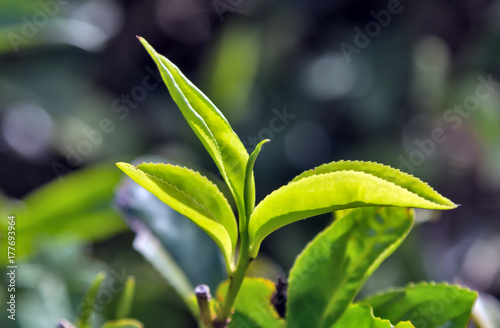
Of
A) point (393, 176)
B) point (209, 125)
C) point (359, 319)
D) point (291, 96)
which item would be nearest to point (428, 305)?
point (359, 319)

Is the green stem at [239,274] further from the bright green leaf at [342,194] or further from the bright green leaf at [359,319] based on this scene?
the bright green leaf at [359,319]

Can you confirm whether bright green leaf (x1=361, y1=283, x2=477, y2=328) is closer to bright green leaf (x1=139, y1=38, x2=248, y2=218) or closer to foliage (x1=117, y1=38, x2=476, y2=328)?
foliage (x1=117, y1=38, x2=476, y2=328)

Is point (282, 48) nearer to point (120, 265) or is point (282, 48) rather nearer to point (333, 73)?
point (333, 73)

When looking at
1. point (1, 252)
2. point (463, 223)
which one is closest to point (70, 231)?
point (1, 252)

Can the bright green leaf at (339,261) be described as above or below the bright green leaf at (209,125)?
below

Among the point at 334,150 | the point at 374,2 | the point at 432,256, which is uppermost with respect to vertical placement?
the point at 374,2

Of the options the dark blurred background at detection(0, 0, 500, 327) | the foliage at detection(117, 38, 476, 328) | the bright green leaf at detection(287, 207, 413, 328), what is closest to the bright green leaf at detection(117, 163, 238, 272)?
the foliage at detection(117, 38, 476, 328)

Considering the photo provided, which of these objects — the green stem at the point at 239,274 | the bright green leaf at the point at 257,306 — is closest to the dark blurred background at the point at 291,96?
the bright green leaf at the point at 257,306
